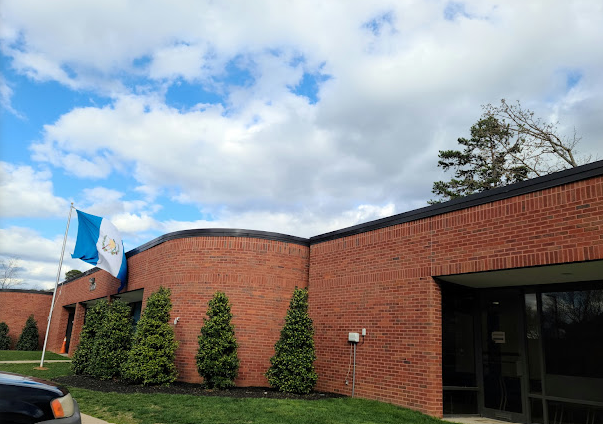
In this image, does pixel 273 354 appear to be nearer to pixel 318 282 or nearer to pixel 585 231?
pixel 318 282

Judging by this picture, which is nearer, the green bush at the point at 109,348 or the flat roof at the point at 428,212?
the flat roof at the point at 428,212

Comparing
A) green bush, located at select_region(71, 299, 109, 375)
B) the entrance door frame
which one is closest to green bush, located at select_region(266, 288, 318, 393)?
the entrance door frame

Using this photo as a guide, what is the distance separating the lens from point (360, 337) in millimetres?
11898

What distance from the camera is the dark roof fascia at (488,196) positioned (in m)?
8.11

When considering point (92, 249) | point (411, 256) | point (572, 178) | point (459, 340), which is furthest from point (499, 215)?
point (92, 249)

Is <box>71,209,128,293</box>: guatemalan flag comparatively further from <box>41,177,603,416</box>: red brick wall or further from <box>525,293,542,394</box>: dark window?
<box>525,293,542,394</box>: dark window

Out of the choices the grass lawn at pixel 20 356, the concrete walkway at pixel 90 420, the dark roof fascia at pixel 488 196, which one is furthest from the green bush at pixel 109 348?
the grass lawn at pixel 20 356

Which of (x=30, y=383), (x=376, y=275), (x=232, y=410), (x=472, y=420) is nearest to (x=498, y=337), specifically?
(x=472, y=420)

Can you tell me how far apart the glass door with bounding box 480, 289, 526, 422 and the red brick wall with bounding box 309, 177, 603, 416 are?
5.82 ft

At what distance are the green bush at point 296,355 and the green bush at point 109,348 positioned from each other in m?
5.15

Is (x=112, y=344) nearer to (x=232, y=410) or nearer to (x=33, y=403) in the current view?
(x=232, y=410)

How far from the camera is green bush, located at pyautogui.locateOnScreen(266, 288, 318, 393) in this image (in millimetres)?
12117

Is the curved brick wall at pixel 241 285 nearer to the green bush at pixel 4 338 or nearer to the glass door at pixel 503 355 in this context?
the glass door at pixel 503 355

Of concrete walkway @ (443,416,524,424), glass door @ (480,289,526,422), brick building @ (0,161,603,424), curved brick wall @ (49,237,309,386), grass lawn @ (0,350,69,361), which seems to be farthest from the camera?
grass lawn @ (0,350,69,361)
